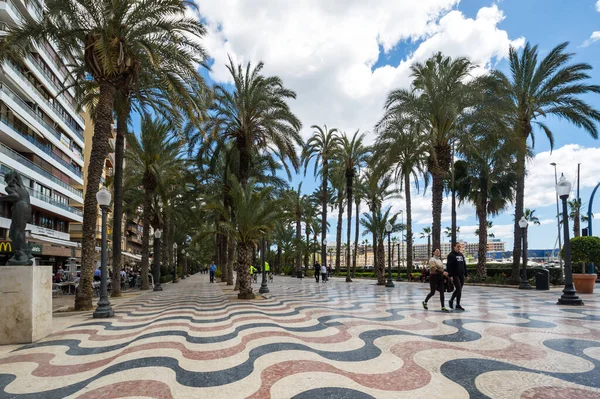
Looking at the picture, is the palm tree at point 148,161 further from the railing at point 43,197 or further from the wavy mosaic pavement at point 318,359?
the wavy mosaic pavement at point 318,359

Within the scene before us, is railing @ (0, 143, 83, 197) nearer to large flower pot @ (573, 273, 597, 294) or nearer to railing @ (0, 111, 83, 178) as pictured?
railing @ (0, 111, 83, 178)

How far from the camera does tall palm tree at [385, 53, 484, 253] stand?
57.0ft

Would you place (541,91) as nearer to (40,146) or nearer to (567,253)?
(567,253)

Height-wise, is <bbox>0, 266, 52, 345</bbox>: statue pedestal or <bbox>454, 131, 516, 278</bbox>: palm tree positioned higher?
<bbox>454, 131, 516, 278</bbox>: palm tree

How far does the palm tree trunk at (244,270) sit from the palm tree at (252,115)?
4.02 m

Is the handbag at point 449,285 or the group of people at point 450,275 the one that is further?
the handbag at point 449,285

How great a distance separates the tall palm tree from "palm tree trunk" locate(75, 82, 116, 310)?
1331 centimetres

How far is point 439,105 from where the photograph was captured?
57.7ft

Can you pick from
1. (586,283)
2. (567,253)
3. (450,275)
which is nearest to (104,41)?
(450,275)

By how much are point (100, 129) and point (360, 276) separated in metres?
30.6

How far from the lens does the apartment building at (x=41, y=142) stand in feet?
87.3

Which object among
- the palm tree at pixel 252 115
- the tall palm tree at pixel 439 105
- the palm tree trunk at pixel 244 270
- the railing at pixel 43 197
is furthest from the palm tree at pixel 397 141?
the railing at pixel 43 197

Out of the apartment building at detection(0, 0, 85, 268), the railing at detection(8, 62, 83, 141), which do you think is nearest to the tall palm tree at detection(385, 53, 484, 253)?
the apartment building at detection(0, 0, 85, 268)

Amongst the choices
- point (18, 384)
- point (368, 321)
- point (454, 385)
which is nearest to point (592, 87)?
point (368, 321)
